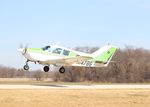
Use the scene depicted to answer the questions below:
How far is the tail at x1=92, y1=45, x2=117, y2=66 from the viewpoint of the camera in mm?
61700

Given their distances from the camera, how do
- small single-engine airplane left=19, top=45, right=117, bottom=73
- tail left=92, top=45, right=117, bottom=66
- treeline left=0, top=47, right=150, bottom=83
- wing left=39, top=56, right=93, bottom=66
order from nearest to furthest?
small single-engine airplane left=19, top=45, right=117, bottom=73
wing left=39, top=56, right=93, bottom=66
tail left=92, top=45, right=117, bottom=66
treeline left=0, top=47, right=150, bottom=83

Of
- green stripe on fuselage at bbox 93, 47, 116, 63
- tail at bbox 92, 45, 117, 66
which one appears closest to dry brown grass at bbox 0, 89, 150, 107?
tail at bbox 92, 45, 117, 66

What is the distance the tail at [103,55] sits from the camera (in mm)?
61700

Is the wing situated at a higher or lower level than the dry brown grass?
higher

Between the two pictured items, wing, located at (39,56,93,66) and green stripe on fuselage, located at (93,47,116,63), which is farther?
green stripe on fuselage, located at (93,47,116,63)

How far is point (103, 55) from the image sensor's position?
6256cm

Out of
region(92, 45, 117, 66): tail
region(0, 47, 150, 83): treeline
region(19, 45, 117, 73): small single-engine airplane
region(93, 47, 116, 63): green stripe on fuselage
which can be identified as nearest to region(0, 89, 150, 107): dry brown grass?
region(19, 45, 117, 73): small single-engine airplane

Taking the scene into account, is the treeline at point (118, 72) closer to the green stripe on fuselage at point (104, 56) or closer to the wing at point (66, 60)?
the green stripe on fuselage at point (104, 56)

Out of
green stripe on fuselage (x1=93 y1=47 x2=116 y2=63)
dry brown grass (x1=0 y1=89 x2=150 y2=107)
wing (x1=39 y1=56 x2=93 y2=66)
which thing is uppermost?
green stripe on fuselage (x1=93 y1=47 x2=116 y2=63)

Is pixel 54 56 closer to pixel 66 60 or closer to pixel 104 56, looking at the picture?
pixel 66 60

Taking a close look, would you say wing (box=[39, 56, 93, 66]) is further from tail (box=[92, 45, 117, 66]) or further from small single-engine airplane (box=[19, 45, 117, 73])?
tail (box=[92, 45, 117, 66])

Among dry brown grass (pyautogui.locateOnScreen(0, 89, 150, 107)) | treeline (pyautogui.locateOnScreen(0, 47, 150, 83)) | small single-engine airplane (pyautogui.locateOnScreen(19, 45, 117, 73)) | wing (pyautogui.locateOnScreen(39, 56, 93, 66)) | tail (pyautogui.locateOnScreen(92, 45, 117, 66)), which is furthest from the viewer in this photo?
treeline (pyautogui.locateOnScreen(0, 47, 150, 83))

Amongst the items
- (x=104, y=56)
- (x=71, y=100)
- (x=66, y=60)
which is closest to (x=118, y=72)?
(x=104, y=56)

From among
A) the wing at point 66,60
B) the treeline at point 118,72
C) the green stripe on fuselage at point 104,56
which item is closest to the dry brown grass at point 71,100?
the wing at point 66,60
